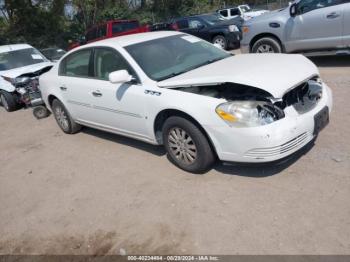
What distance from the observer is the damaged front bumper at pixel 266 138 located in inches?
140

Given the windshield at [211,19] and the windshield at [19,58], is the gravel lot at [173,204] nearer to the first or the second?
the windshield at [19,58]

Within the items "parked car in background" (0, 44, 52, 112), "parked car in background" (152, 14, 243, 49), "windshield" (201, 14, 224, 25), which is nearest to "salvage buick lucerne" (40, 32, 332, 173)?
"parked car in background" (0, 44, 52, 112)

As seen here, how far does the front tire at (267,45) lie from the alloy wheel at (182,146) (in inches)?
204

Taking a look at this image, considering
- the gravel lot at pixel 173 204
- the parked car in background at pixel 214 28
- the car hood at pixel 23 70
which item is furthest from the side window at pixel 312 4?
the car hood at pixel 23 70

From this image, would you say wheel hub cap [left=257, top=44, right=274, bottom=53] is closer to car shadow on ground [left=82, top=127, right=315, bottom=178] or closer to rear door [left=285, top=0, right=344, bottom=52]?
rear door [left=285, top=0, right=344, bottom=52]

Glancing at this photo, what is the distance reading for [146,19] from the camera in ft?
93.9

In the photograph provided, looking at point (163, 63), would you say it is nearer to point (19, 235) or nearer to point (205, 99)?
point (205, 99)

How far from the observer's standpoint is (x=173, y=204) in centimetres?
385

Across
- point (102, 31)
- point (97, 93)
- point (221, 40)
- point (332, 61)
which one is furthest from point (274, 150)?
point (102, 31)

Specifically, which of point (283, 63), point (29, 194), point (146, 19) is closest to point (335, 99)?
point (283, 63)

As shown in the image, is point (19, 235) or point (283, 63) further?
point (283, 63)

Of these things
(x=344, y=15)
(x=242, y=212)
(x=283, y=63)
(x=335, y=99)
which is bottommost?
(x=242, y=212)

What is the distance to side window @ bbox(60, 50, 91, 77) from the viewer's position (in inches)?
214

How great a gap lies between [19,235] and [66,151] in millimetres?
2168
